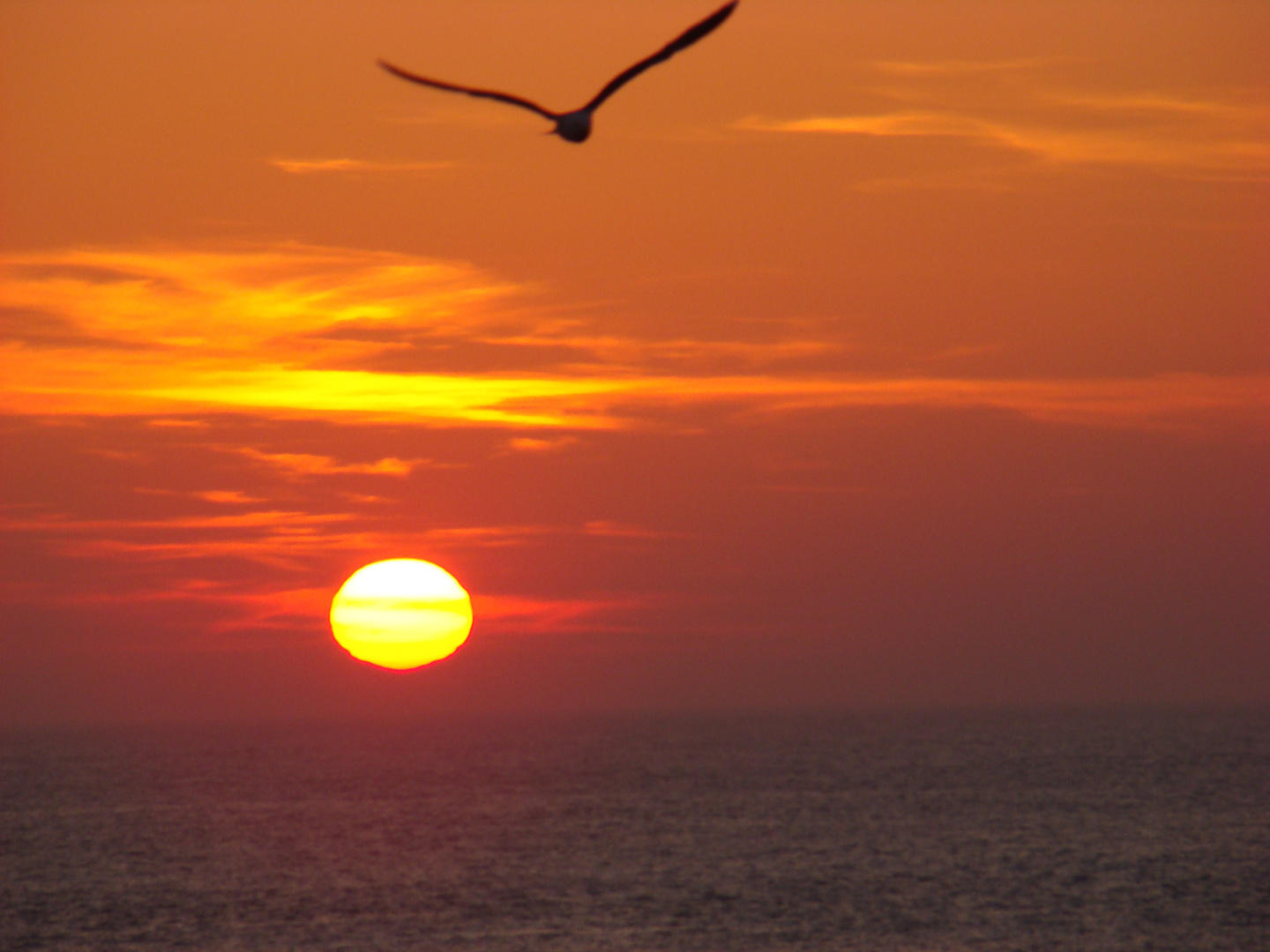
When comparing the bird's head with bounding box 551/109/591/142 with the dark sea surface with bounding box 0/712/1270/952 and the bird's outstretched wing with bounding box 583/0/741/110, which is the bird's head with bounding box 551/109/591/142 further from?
the dark sea surface with bounding box 0/712/1270/952

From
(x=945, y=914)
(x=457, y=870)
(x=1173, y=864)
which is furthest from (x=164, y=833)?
(x=1173, y=864)

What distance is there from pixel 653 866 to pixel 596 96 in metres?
80.0

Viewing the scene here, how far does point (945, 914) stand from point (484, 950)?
2365 centimetres

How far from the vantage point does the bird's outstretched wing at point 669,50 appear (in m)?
17.6

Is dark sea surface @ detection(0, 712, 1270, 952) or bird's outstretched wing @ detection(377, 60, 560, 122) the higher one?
bird's outstretched wing @ detection(377, 60, 560, 122)

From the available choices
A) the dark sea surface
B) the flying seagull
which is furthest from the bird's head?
the dark sea surface

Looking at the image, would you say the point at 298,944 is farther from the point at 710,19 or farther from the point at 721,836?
the point at 710,19

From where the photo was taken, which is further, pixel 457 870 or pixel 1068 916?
pixel 457 870

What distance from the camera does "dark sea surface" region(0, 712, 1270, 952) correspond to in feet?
228

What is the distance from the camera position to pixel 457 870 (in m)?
93.6

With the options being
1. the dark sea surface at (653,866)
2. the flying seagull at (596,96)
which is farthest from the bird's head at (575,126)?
the dark sea surface at (653,866)

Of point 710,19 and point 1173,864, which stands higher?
point 710,19

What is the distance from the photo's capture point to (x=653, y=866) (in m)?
92.4

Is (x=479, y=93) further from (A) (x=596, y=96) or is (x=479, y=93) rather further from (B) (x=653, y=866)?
(B) (x=653, y=866)
